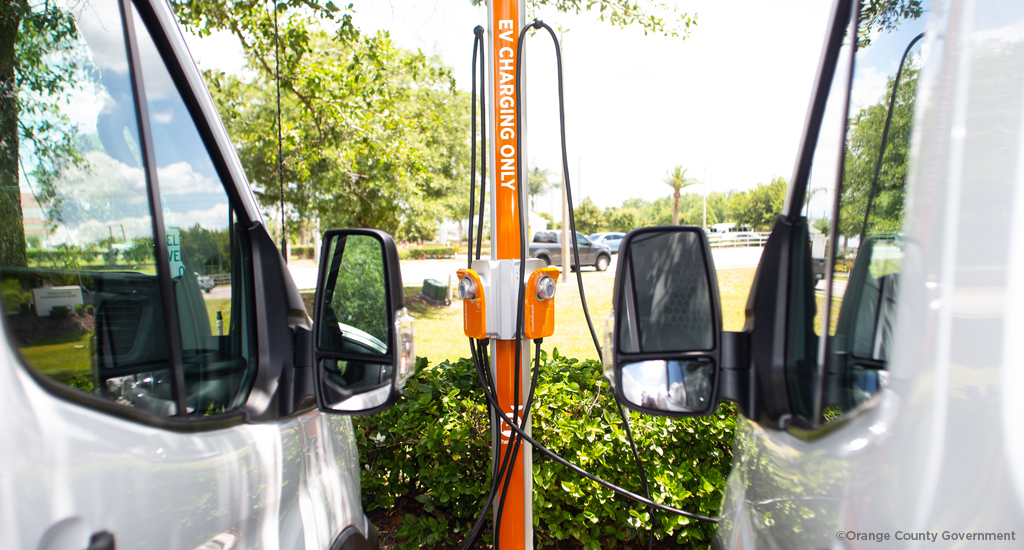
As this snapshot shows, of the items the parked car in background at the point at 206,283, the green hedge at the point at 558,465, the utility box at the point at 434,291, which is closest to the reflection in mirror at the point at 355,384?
the parked car in background at the point at 206,283

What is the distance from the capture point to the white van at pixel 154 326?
682 millimetres

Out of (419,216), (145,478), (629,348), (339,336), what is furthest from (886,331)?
(419,216)

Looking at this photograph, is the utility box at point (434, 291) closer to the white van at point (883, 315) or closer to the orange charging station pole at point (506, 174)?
the orange charging station pole at point (506, 174)

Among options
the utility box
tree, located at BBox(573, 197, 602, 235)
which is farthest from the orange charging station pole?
tree, located at BBox(573, 197, 602, 235)

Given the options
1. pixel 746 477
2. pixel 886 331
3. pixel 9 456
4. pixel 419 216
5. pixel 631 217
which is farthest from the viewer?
pixel 631 217

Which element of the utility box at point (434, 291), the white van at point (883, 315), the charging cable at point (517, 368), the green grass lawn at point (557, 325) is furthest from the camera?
the utility box at point (434, 291)

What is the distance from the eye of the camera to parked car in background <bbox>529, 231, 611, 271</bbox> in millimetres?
21444

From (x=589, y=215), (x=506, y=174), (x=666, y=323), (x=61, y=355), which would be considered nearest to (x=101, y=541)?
(x=61, y=355)

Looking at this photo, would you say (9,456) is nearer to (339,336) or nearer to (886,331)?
(339,336)

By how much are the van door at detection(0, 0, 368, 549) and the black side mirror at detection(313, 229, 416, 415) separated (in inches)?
3.6

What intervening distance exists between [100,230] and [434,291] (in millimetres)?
12296

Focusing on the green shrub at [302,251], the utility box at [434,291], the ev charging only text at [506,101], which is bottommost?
the utility box at [434,291]

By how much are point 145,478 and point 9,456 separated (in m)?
0.19

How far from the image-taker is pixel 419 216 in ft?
41.5
